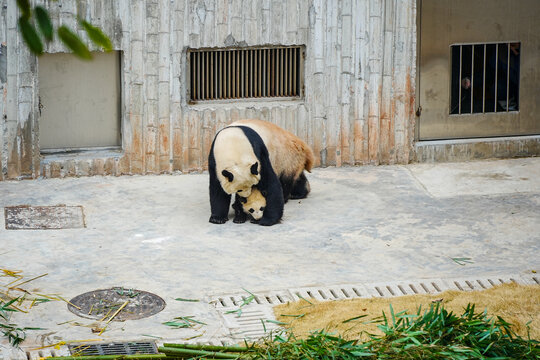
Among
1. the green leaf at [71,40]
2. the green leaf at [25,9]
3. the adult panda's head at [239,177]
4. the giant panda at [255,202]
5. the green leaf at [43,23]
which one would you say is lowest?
the giant panda at [255,202]

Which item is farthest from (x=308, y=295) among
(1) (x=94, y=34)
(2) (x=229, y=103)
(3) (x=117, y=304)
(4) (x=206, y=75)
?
(1) (x=94, y=34)

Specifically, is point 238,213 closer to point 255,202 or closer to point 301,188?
point 255,202

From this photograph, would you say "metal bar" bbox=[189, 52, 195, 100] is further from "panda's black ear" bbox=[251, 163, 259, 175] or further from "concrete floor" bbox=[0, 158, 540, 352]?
"panda's black ear" bbox=[251, 163, 259, 175]

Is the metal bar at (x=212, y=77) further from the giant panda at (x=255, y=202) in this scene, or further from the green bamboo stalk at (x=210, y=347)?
the green bamboo stalk at (x=210, y=347)

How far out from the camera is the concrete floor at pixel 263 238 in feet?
24.9

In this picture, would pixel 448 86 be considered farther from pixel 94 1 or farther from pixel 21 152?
pixel 21 152

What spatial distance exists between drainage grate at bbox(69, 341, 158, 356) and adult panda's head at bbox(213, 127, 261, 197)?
2823 mm

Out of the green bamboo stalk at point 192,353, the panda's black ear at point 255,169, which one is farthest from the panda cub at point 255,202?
the green bamboo stalk at point 192,353

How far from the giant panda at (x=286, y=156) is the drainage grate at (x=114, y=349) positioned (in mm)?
3554

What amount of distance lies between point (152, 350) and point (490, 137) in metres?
7.20

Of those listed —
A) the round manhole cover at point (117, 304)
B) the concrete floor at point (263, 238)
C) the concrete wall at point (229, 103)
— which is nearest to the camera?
the round manhole cover at point (117, 304)

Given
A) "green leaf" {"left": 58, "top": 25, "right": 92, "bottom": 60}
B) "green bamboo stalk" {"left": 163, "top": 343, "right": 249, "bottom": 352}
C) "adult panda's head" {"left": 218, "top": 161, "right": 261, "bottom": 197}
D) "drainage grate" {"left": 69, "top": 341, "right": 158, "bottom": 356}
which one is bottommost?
"drainage grate" {"left": 69, "top": 341, "right": 158, "bottom": 356}

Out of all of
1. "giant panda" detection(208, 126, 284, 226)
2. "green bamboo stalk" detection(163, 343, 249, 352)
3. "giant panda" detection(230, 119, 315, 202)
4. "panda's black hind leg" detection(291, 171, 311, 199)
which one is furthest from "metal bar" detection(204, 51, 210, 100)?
"green bamboo stalk" detection(163, 343, 249, 352)

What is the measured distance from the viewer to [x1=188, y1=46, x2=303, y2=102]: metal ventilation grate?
11133 mm
